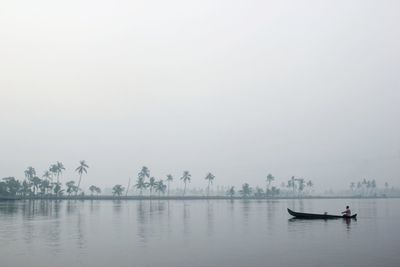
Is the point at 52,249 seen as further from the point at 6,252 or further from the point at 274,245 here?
the point at 274,245

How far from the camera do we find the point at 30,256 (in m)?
29.0

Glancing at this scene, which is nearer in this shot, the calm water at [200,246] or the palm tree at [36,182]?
the calm water at [200,246]

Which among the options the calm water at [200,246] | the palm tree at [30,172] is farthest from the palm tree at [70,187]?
the calm water at [200,246]

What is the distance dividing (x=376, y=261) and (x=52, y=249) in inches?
882

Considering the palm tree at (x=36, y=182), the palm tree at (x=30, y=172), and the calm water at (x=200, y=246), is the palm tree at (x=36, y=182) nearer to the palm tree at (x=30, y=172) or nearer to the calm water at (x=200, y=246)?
the palm tree at (x=30, y=172)

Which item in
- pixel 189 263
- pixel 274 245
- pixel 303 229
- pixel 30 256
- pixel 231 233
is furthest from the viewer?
pixel 303 229

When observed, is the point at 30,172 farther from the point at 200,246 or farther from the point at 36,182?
the point at 200,246

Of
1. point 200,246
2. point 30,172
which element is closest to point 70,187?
point 30,172

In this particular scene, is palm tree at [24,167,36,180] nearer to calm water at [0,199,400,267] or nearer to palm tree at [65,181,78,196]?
palm tree at [65,181,78,196]

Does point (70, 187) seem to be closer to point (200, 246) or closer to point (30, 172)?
point (30, 172)

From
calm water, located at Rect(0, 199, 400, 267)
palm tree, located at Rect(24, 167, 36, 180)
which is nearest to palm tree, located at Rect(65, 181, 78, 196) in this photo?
palm tree, located at Rect(24, 167, 36, 180)

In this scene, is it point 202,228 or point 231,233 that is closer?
point 231,233

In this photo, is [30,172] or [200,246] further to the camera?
[30,172]

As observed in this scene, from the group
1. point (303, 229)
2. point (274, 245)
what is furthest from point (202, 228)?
point (274, 245)
